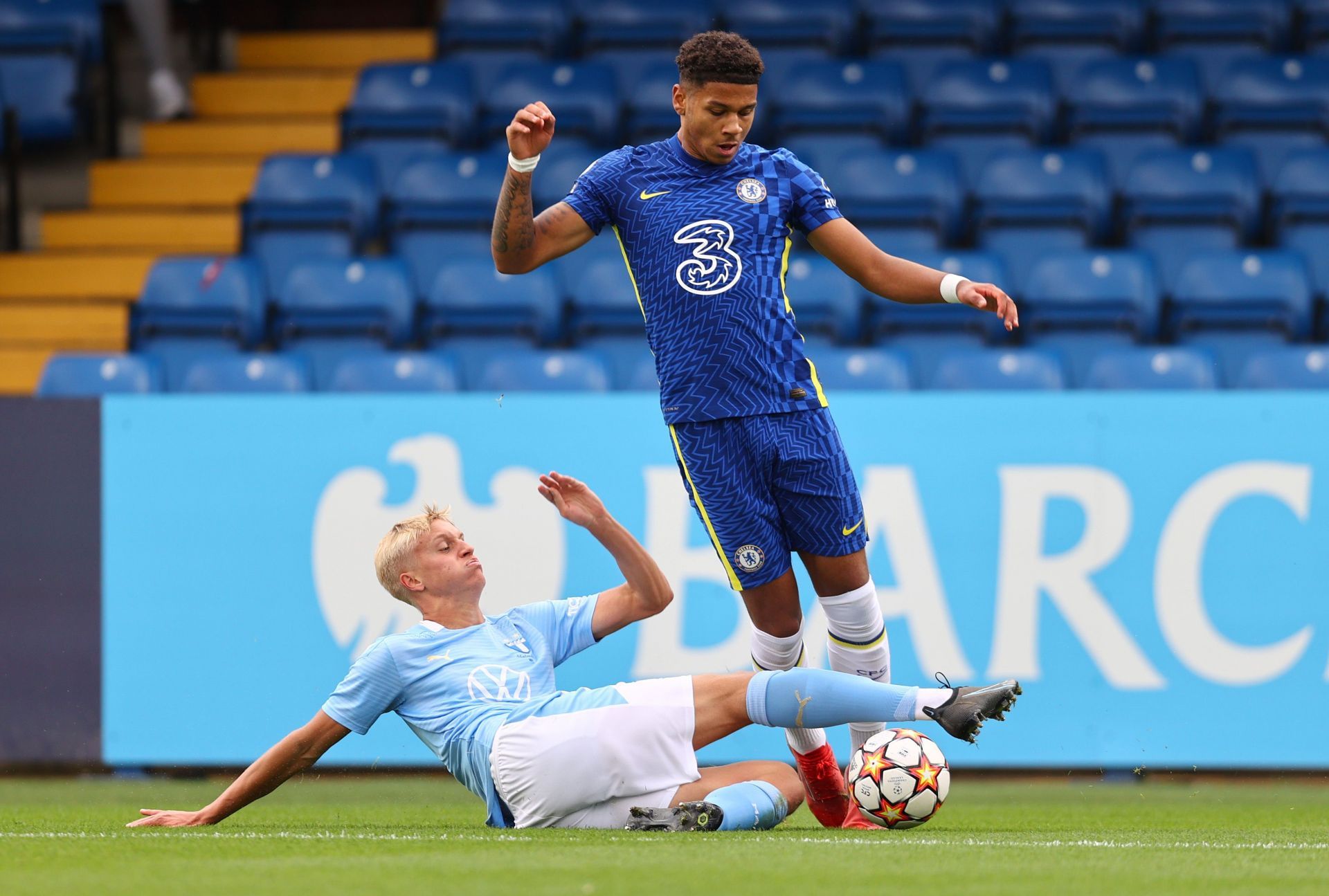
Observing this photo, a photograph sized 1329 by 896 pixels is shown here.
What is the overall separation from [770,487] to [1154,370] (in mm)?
3347

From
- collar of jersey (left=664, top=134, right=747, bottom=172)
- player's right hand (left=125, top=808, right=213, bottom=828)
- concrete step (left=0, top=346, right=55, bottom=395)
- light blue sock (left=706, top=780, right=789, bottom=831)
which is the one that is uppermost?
collar of jersey (left=664, top=134, right=747, bottom=172)

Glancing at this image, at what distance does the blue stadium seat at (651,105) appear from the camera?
943 centimetres

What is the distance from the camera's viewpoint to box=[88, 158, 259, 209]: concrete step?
33.3ft

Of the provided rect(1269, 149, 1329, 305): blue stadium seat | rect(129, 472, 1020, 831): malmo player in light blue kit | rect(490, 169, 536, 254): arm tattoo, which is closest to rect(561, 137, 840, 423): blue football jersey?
rect(490, 169, 536, 254): arm tattoo

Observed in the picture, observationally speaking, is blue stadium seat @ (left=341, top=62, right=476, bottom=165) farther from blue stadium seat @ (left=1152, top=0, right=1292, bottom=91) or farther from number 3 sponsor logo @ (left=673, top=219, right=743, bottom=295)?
number 3 sponsor logo @ (left=673, top=219, right=743, bottom=295)

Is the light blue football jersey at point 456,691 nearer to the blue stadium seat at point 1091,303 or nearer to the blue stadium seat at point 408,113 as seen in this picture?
the blue stadium seat at point 1091,303

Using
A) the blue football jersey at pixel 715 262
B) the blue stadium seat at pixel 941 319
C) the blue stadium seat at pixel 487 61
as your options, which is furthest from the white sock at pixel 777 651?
the blue stadium seat at pixel 487 61

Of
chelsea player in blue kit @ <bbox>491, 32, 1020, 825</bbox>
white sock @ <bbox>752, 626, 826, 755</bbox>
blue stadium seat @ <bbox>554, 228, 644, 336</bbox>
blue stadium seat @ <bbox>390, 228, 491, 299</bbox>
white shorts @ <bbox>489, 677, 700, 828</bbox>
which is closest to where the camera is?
white shorts @ <bbox>489, 677, 700, 828</bbox>

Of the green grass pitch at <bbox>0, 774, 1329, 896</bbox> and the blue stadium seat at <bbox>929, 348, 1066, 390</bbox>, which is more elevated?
the blue stadium seat at <bbox>929, 348, 1066, 390</bbox>

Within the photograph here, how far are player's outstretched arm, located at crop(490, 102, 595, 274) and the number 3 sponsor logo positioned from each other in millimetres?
309

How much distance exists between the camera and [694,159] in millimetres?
4684

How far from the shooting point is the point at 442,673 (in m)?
4.55

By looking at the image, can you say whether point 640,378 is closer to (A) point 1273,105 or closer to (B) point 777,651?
(B) point 777,651

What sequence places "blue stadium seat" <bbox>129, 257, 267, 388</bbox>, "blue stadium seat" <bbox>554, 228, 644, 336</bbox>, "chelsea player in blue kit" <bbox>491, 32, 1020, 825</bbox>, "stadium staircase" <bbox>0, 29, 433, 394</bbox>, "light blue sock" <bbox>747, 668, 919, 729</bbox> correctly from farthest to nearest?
"stadium staircase" <bbox>0, 29, 433, 394</bbox> < "blue stadium seat" <bbox>129, 257, 267, 388</bbox> < "blue stadium seat" <bbox>554, 228, 644, 336</bbox> < "chelsea player in blue kit" <bbox>491, 32, 1020, 825</bbox> < "light blue sock" <bbox>747, 668, 919, 729</bbox>
